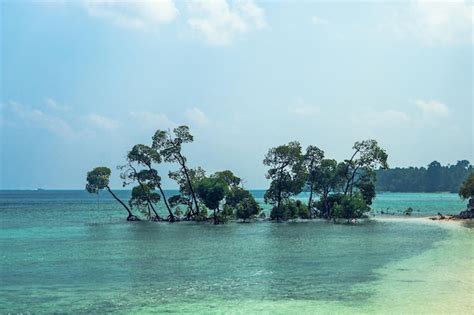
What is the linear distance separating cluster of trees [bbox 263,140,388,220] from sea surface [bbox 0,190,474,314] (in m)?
18.7

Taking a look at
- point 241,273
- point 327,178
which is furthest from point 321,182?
point 241,273

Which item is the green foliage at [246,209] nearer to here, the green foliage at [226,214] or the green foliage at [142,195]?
the green foliage at [226,214]

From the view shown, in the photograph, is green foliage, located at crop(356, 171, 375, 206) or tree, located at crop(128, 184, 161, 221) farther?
green foliage, located at crop(356, 171, 375, 206)

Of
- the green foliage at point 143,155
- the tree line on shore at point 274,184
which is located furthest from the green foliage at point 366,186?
the green foliage at point 143,155

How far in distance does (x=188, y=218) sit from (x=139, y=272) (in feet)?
162

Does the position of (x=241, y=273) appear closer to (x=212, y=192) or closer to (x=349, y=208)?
(x=212, y=192)

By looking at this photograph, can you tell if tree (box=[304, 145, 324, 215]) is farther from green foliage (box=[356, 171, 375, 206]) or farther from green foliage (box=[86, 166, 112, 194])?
green foliage (box=[86, 166, 112, 194])

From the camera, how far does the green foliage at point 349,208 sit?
3027 inches

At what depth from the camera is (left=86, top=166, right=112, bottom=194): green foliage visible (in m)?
81.6

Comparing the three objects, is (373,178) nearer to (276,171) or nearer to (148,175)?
(276,171)

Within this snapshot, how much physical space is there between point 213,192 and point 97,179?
58.3 ft

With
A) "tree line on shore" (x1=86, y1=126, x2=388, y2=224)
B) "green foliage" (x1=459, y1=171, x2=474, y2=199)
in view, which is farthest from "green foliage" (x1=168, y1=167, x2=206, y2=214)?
"green foliage" (x1=459, y1=171, x2=474, y2=199)

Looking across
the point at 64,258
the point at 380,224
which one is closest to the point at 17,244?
the point at 64,258

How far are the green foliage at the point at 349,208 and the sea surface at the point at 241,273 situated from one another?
15275 millimetres
